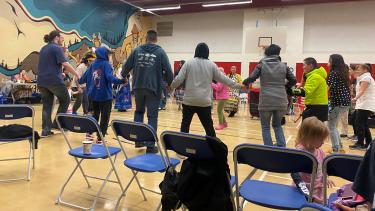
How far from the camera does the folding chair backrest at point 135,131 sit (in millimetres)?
2469

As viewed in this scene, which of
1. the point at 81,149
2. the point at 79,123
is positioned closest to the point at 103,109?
the point at 81,149

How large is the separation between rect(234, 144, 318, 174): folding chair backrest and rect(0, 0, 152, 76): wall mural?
10.3m

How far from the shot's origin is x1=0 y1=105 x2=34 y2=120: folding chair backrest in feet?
11.0

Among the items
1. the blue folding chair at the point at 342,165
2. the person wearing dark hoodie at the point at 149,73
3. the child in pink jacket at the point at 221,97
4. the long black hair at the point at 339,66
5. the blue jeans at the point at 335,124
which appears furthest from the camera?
the child in pink jacket at the point at 221,97

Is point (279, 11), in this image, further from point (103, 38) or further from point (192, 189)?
point (192, 189)

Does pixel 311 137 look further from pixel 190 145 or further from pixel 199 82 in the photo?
pixel 199 82

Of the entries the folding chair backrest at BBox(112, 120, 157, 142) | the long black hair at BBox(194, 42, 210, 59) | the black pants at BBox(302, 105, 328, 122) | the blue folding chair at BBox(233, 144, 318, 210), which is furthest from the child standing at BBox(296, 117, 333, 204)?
the black pants at BBox(302, 105, 328, 122)

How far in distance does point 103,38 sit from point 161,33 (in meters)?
3.61

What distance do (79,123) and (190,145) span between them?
121 centimetres

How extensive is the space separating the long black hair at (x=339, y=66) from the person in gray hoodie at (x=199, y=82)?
1.66 meters

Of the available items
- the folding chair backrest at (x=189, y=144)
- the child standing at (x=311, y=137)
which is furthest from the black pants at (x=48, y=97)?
the child standing at (x=311, y=137)

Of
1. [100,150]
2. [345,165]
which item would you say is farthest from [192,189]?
[100,150]

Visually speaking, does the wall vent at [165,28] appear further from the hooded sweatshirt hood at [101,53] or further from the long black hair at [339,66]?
the long black hair at [339,66]

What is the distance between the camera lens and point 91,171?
12.1 feet
